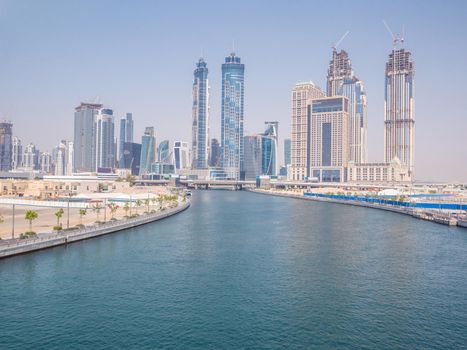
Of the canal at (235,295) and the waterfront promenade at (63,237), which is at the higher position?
the waterfront promenade at (63,237)

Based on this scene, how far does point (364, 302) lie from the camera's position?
41.3 metres

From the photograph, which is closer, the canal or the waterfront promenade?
the canal

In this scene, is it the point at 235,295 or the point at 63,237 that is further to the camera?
the point at 63,237

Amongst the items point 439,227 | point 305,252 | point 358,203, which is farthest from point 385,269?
point 358,203

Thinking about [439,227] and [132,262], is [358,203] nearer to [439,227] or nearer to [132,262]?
[439,227]

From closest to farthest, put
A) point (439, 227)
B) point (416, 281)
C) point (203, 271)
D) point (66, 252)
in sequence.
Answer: point (416, 281)
point (203, 271)
point (66, 252)
point (439, 227)

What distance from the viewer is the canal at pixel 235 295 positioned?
32.9 meters

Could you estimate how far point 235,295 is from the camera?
43.2 metres

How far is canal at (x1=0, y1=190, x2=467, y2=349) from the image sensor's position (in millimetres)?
32906

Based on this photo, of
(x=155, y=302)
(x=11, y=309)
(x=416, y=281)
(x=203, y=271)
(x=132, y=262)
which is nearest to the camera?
(x=11, y=309)

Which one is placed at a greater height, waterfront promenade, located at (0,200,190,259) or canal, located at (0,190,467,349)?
waterfront promenade, located at (0,200,190,259)

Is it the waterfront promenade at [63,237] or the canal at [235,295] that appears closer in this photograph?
the canal at [235,295]

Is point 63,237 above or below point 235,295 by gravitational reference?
above

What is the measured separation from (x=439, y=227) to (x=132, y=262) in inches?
3038
